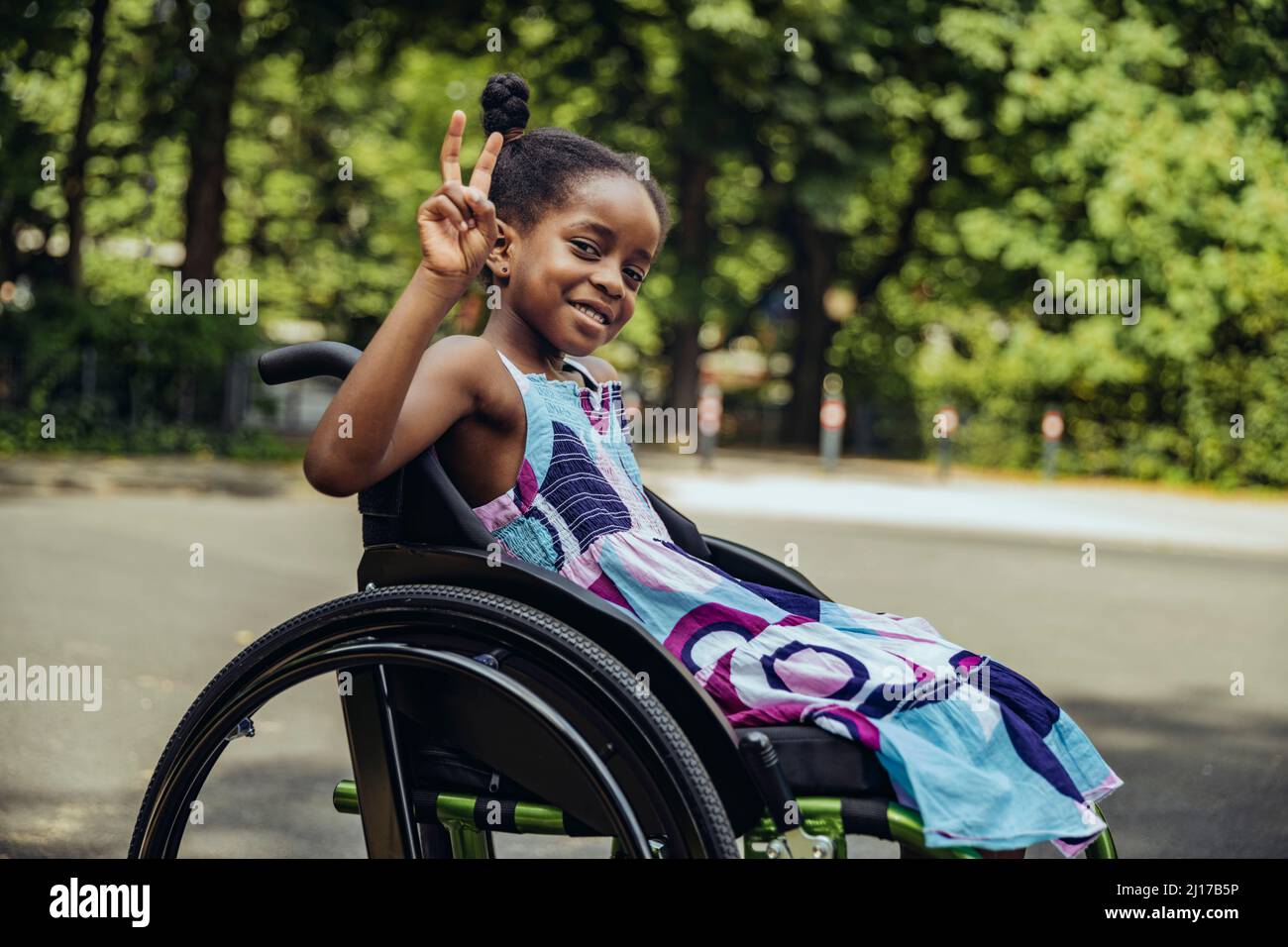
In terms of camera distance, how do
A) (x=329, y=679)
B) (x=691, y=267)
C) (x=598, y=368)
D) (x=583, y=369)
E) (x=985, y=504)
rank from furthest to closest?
(x=691, y=267), (x=985, y=504), (x=329, y=679), (x=598, y=368), (x=583, y=369)

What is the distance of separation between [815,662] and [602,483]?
16.9 inches

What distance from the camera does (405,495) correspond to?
6.87ft

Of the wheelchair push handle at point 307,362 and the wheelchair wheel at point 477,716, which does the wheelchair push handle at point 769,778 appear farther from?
the wheelchair push handle at point 307,362

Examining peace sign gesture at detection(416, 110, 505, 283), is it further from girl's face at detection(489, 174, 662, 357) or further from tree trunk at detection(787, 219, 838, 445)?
tree trunk at detection(787, 219, 838, 445)

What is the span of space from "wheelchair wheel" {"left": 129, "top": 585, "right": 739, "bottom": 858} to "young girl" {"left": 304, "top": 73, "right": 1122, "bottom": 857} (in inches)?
7.0

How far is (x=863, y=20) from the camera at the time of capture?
21.0 m

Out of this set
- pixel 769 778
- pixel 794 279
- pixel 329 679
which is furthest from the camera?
pixel 794 279

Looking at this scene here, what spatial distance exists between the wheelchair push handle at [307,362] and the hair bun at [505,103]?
1.51 feet

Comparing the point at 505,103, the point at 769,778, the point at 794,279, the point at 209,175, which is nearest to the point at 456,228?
the point at 505,103

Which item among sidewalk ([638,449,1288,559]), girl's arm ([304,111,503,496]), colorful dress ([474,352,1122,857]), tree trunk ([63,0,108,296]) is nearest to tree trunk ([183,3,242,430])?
tree trunk ([63,0,108,296])

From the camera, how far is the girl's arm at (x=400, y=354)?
1.97m

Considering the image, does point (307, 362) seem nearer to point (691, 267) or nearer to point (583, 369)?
point (583, 369)

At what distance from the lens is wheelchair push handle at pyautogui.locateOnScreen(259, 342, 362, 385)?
2.06 m

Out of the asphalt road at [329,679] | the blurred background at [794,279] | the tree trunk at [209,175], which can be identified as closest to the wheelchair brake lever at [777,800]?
the asphalt road at [329,679]
